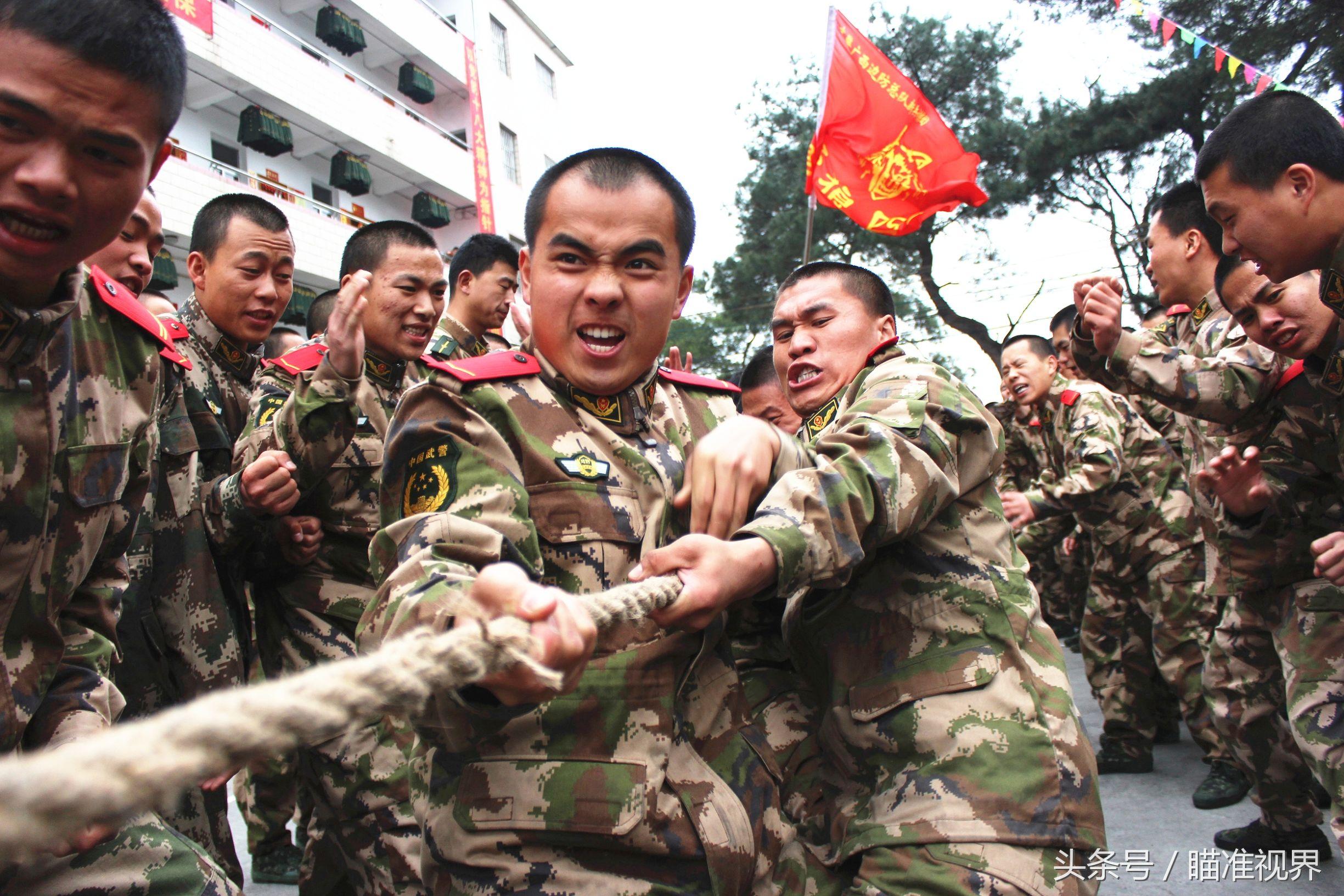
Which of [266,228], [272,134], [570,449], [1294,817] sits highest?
[272,134]

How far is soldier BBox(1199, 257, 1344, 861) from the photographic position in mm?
2686

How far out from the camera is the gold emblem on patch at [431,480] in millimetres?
1469

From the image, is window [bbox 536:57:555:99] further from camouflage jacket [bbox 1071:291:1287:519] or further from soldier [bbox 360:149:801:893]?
soldier [bbox 360:149:801:893]

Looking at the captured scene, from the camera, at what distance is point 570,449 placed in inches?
65.8

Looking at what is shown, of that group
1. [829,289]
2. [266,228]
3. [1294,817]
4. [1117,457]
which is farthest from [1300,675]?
[266,228]

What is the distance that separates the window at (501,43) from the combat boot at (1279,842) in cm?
2474

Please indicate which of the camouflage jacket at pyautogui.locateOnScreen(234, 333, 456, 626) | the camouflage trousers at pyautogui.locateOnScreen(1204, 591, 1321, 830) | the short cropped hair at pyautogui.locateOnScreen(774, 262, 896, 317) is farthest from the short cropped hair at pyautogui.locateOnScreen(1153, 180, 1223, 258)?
the camouflage jacket at pyautogui.locateOnScreen(234, 333, 456, 626)

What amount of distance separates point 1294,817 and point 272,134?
668 inches

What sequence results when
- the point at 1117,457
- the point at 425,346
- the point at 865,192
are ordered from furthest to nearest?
the point at 865,192, the point at 1117,457, the point at 425,346

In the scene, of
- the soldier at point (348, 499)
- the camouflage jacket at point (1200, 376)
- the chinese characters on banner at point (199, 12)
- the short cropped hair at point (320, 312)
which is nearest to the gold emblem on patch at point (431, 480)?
the soldier at point (348, 499)

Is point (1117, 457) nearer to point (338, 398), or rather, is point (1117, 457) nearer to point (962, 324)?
point (338, 398)

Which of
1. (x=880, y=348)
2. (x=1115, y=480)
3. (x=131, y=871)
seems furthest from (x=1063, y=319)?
(x=131, y=871)

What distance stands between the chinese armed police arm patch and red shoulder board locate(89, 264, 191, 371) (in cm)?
123

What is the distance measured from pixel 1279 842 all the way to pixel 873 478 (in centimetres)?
276
